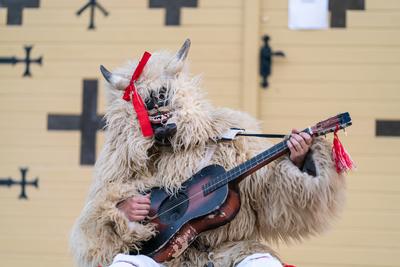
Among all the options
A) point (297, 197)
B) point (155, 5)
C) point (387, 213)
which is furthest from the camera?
point (155, 5)

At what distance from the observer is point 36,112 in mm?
4016

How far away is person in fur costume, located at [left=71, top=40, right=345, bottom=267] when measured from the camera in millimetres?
2307

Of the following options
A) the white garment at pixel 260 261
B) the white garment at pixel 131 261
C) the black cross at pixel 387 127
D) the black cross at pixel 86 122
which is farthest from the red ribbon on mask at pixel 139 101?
the black cross at pixel 387 127

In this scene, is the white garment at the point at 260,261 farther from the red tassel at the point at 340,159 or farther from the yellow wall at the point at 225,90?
the yellow wall at the point at 225,90

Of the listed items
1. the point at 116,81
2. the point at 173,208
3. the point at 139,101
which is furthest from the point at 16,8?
the point at 173,208

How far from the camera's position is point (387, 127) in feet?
12.3

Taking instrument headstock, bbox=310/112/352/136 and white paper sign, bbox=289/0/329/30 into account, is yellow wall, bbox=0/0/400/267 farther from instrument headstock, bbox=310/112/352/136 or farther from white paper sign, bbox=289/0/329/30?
instrument headstock, bbox=310/112/352/136

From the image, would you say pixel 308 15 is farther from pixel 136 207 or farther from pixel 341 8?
pixel 136 207

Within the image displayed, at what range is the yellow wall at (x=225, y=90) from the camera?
3.75 meters

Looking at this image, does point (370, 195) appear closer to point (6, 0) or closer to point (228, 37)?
point (228, 37)

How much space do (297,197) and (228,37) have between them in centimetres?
178

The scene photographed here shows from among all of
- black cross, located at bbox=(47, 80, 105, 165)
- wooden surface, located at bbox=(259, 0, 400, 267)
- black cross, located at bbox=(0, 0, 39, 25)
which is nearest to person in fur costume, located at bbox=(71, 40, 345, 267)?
wooden surface, located at bbox=(259, 0, 400, 267)

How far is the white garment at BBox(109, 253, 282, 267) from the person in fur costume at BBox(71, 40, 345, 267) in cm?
1

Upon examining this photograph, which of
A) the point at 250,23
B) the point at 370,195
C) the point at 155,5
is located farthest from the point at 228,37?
the point at 370,195
